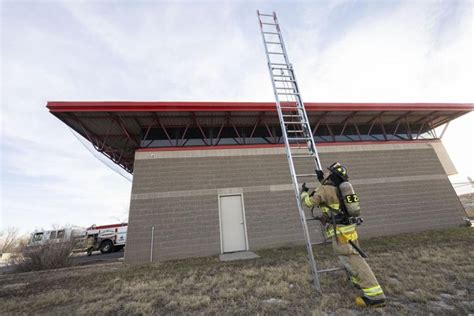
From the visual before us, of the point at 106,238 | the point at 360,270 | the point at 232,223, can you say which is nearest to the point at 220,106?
the point at 232,223

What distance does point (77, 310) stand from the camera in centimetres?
330

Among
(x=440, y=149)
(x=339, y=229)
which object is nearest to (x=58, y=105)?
(x=339, y=229)

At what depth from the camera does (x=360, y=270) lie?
2.85 m

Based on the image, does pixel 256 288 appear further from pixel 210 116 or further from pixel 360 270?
pixel 210 116

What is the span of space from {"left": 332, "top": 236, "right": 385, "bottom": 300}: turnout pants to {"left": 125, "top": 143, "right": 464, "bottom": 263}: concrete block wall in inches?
207

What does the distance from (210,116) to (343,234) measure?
23.7ft

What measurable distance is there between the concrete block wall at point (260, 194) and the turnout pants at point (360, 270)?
525 centimetres

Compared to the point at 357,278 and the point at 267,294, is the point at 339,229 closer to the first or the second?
the point at 357,278

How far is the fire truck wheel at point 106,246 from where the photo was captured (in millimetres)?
14495

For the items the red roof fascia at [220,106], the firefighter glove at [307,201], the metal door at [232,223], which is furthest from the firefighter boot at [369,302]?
the red roof fascia at [220,106]

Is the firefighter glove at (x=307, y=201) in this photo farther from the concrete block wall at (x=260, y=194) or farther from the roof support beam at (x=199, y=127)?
the roof support beam at (x=199, y=127)

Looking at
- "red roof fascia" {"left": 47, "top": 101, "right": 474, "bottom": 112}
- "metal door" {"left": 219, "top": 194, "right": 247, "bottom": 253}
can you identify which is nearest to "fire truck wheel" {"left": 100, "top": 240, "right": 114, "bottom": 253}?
"red roof fascia" {"left": 47, "top": 101, "right": 474, "bottom": 112}

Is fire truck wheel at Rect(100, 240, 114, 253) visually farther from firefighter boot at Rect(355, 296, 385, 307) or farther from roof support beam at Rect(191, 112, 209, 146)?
firefighter boot at Rect(355, 296, 385, 307)

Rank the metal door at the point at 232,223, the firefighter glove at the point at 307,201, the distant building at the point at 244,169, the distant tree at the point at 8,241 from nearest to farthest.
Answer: the firefighter glove at the point at 307,201 → the distant building at the point at 244,169 → the metal door at the point at 232,223 → the distant tree at the point at 8,241
